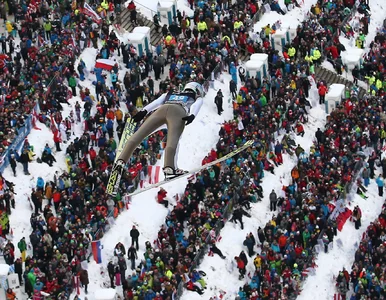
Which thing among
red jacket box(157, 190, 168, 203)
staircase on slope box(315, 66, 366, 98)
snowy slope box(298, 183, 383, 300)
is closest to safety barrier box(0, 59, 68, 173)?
red jacket box(157, 190, 168, 203)

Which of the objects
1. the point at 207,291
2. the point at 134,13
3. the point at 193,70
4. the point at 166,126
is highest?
the point at 134,13

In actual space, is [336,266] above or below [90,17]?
below

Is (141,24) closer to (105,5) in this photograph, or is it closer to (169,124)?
(105,5)

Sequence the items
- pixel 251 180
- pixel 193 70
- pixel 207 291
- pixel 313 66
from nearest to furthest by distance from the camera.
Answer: pixel 207 291, pixel 251 180, pixel 193 70, pixel 313 66

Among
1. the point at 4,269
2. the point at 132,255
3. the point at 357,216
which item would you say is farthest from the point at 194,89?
the point at 357,216

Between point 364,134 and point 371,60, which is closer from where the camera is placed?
point 364,134

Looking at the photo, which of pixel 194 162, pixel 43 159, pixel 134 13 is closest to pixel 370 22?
pixel 134 13

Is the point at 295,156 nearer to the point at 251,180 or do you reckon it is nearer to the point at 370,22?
the point at 251,180
